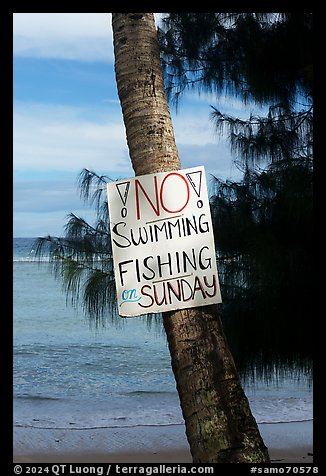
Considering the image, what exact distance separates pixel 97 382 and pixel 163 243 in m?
6.60

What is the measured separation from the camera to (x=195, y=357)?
5.94ft

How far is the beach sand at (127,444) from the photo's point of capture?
15.0ft

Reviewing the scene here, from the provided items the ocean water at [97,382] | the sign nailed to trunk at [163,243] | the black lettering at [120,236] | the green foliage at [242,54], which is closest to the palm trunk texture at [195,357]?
the sign nailed to trunk at [163,243]

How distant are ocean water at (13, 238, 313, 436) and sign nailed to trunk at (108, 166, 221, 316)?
1433mm

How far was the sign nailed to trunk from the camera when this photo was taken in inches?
72.9

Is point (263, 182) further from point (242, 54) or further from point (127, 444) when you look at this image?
point (127, 444)

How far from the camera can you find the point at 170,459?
14.7 feet

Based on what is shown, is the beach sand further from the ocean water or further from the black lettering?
the black lettering

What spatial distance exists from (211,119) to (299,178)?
0.71 m

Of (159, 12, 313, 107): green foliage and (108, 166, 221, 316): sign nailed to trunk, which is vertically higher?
(159, 12, 313, 107): green foliage

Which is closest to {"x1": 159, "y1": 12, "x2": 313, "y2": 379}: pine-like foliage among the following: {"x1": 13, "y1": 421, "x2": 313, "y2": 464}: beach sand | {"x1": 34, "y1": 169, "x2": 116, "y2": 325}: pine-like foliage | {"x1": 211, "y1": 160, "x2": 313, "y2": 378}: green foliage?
{"x1": 211, "y1": 160, "x2": 313, "y2": 378}: green foliage
